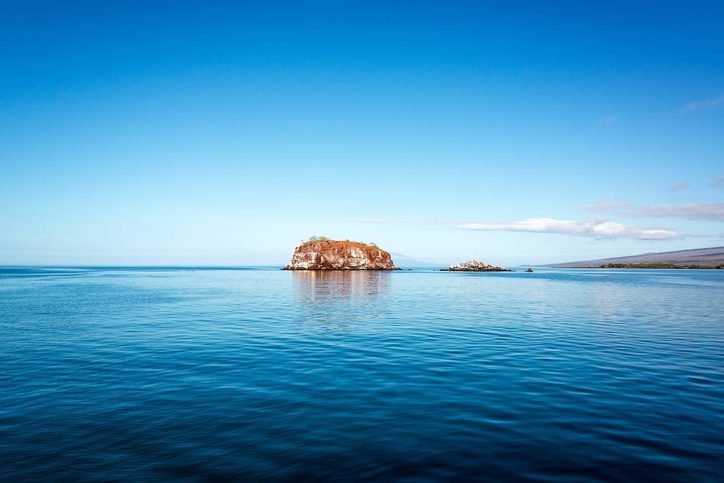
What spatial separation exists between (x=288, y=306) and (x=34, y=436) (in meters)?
38.5

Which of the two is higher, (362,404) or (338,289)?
(338,289)

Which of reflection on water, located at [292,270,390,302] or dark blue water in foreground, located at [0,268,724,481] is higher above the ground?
reflection on water, located at [292,270,390,302]

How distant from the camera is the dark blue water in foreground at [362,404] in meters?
10.3

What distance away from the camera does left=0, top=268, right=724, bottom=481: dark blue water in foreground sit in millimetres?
10266

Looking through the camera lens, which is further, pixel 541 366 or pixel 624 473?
pixel 541 366

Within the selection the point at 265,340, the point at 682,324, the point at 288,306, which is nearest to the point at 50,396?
the point at 265,340

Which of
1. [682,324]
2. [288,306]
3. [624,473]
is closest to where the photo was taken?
[624,473]

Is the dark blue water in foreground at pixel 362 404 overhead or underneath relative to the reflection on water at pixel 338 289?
underneath

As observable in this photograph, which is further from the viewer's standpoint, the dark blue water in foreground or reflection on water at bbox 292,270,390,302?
reflection on water at bbox 292,270,390,302

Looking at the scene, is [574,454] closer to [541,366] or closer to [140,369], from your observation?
[541,366]

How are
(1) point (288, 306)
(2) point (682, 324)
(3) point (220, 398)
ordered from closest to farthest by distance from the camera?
(3) point (220, 398)
(2) point (682, 324)
(1) point (288, 306)

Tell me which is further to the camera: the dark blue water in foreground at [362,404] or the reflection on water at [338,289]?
the reflection on water at [338,289]

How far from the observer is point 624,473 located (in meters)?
9.79

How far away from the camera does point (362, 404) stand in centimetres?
1486
